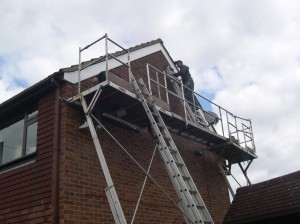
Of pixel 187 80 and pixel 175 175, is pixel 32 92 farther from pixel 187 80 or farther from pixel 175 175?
pixel 187 80

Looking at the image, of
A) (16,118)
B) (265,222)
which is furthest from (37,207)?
(265,222)

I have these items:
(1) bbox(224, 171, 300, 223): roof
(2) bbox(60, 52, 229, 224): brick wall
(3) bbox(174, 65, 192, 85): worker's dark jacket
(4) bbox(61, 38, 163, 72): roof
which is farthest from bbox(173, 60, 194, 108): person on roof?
(1) bbox(224, 171, 300, 223): roof

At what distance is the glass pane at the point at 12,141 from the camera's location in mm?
8141

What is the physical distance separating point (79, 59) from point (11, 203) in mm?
3231

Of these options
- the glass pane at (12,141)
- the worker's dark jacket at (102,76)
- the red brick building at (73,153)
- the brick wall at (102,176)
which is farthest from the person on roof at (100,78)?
the glass pane at (12,141)

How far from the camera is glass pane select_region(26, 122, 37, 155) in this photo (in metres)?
7.72

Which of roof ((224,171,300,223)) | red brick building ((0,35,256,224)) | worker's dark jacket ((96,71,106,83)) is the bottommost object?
roof ((224,171,300,223))

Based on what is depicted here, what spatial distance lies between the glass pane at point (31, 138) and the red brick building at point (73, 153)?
2cm

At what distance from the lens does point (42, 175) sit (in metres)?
6.97

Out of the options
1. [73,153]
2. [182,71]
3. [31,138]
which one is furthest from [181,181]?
[182,71]

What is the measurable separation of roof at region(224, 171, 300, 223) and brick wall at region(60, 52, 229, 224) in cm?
155

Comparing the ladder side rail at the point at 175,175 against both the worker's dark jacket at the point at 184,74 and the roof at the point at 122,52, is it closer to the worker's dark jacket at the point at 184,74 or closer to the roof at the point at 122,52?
the roof at the point at 122,52

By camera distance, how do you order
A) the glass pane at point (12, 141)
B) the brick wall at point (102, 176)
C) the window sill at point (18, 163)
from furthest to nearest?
the glass pane at point (12, 141) < the window sill at point (18, 163) < the brick wall at point (102, 176)

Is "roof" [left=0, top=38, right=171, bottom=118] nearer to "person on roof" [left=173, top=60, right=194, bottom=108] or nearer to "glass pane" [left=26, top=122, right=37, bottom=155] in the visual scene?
"glass pane" [left=26, top=122, right=37, bottom=155]
